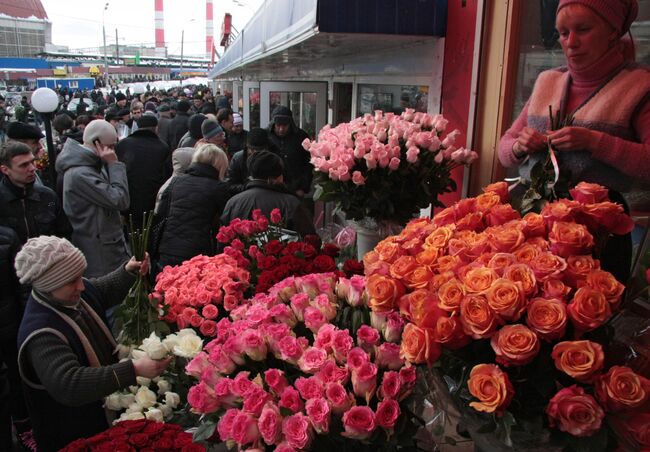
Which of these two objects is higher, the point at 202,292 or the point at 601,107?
the point at 601,107

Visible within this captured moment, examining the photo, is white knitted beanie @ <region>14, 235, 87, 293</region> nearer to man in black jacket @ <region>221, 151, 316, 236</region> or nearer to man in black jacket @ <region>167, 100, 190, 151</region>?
man in black jacket @ <region>221, 151, 316, 236</region>

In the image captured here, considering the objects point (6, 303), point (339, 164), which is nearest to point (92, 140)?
point (6, 303)

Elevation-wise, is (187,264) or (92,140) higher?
(92,140)

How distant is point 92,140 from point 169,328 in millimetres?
2619

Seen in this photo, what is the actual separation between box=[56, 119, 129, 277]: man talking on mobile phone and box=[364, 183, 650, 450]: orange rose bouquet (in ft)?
10.8

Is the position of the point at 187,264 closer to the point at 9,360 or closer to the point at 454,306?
the point at 454,306

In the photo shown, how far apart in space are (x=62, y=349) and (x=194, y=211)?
1702mm

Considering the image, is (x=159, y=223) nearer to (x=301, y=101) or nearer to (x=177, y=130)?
(x=301, y=101)

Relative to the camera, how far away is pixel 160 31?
8144cm

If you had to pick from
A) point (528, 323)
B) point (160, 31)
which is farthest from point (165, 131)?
point (160, 31)

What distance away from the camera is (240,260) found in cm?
210

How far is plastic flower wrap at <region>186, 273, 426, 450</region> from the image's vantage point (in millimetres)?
1097

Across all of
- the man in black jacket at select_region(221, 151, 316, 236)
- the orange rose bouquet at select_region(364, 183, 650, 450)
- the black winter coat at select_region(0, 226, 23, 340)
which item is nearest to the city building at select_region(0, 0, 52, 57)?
the black winter coat at select_region(0, 226, 23, 340)

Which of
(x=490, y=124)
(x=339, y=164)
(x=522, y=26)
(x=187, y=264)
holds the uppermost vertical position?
(x=522, y=26)
